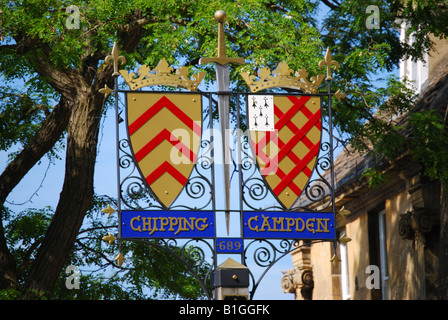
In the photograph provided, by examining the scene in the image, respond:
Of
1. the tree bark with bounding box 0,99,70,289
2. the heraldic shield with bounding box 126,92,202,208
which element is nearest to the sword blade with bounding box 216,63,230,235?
the heraldic shield with bounding box 126,92,202,208

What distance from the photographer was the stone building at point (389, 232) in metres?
15.3

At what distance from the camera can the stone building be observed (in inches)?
603

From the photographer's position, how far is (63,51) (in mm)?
13234

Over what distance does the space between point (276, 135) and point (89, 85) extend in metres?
6.86

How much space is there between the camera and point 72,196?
44.3 feet

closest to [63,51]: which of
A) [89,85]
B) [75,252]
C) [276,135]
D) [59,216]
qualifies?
[89,85]

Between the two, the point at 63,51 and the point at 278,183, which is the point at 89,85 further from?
the point at 278,183

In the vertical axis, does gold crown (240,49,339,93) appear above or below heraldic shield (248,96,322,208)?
above

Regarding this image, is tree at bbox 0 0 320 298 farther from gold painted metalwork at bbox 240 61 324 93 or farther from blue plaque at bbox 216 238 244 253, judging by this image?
blue plaque at bbox 216 238 244 253

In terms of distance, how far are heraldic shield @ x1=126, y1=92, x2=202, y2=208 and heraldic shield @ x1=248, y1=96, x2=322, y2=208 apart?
631mm

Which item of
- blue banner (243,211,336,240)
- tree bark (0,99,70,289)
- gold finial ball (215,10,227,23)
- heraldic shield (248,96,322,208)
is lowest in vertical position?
blue banner (243,211,336,240)

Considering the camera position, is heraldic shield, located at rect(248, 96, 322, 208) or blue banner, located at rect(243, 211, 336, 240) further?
heraldic shield, located at rect(248, 96, 322, 208)

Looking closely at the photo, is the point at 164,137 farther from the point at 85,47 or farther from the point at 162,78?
the point at 85,47

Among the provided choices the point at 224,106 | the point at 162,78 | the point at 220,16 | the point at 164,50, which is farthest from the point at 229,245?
the point at 164,50
